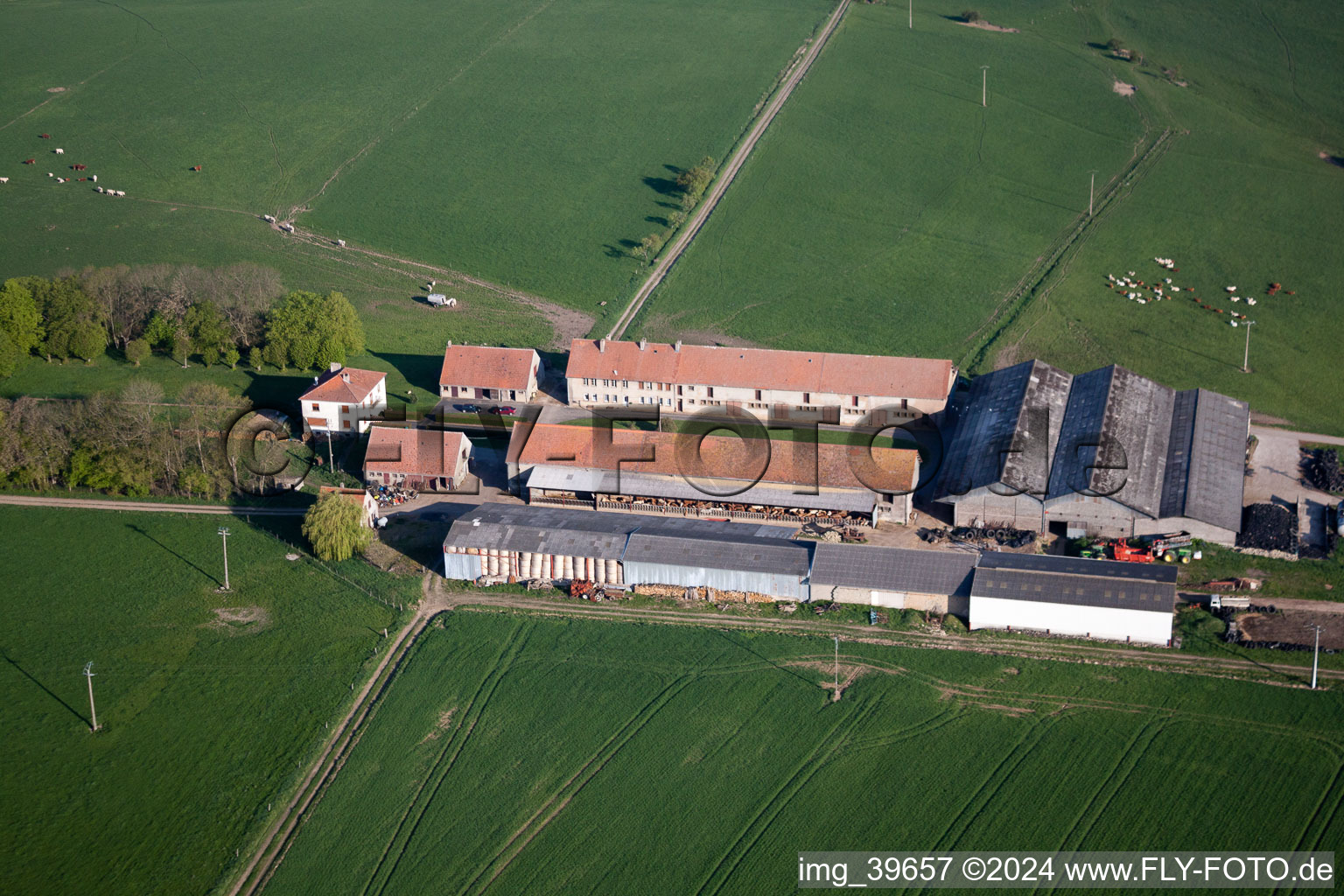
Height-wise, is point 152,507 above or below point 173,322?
below

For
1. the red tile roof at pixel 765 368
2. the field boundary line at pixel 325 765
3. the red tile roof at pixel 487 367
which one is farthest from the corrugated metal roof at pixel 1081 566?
the red tile roof at pixel 487 367

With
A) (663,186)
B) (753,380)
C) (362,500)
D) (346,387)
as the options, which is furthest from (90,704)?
(663,186)

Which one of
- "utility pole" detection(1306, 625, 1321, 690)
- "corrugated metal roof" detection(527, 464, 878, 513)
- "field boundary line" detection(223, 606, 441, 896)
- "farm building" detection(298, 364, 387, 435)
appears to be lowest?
"field boundary line" detection(223, 606, 441, 896)

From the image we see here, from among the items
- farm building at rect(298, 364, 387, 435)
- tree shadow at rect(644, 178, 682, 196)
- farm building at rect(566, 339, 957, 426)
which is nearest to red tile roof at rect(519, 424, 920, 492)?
farm building at rect(566, 339, 957, 426)

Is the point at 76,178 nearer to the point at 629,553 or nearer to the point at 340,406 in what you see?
the point at 340,406

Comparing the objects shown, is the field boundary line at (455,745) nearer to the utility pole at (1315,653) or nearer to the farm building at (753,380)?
the farm building at (753,380)

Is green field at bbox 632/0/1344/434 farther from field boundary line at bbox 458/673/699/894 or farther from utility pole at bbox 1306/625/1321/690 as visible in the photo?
field boundary line at bbox 458/673/699/894
